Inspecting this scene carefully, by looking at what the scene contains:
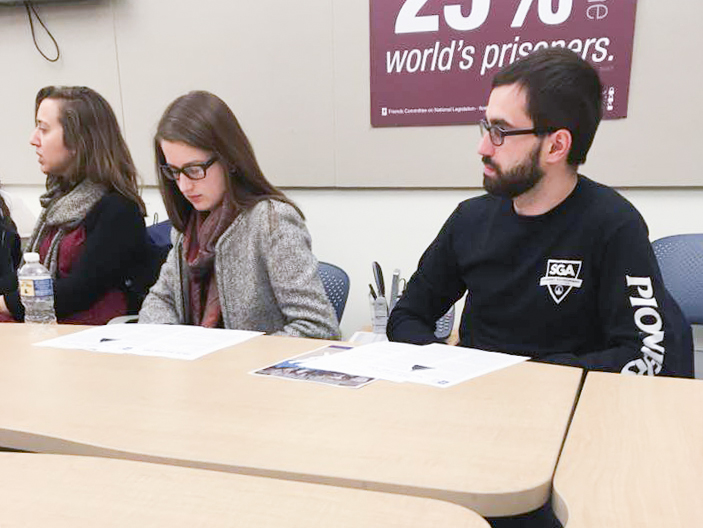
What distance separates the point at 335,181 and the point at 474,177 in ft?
1.93

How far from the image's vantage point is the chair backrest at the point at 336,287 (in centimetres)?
187

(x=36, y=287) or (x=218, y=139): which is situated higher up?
(x=218, y=139)

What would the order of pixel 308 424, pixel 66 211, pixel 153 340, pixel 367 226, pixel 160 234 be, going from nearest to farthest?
pixel 308 424, pixel 153 340, pixel 66 211, pixel 160 234, pixel 367 226

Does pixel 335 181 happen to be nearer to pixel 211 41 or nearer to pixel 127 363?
pixel 211 41

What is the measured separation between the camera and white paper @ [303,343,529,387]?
1.05m

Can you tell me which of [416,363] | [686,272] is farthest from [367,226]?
[416,363]

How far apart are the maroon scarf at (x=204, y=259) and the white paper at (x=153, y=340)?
306mm

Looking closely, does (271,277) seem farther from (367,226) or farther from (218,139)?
(367,226)

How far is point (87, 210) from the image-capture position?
205 cm

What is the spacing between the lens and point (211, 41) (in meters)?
2.62

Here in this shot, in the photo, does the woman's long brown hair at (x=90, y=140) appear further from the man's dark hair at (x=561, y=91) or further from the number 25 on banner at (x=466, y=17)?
the man's dark hair at (x=561, y=91)

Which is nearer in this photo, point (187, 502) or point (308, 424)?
point (187, 502)

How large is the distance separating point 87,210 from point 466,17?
5.09 ft

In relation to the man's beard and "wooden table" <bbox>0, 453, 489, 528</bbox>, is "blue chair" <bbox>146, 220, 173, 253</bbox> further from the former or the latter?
"wooden table" <bbox>0, 453, 489, 528</bbox>
